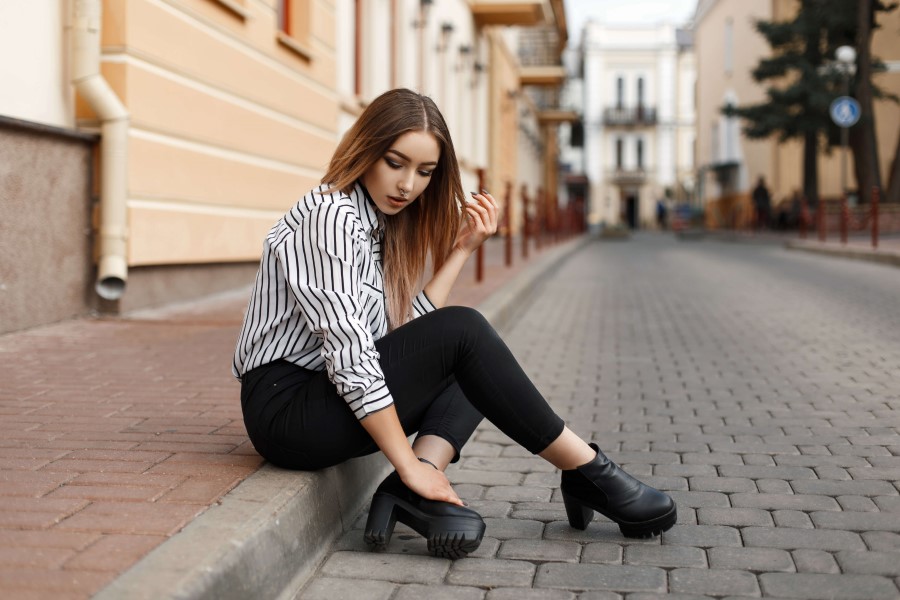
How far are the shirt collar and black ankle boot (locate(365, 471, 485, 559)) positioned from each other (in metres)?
0.69

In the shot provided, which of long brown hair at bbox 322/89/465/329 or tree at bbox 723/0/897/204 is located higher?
tree at bbox 723/0/897/204

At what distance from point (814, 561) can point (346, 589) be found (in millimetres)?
1193

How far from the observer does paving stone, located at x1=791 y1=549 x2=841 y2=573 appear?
2.75 metres

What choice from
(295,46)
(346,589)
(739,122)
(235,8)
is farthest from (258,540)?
(739,122)

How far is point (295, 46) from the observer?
9.91m

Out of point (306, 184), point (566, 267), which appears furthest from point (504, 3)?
point (306, 184)

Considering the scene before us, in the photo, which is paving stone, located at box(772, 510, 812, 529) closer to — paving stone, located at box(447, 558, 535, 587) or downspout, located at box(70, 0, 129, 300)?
paving stone, located at box(447, 558, 535, 587)

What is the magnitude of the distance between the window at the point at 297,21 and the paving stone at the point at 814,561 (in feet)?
26.9

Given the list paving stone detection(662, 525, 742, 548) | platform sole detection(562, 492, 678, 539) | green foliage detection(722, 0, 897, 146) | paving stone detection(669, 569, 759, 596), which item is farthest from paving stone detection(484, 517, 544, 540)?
green foliage detection(722, 0, 897, 146)

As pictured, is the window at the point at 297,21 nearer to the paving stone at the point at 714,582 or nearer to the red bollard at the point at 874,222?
the paving stone at the point at 714,582

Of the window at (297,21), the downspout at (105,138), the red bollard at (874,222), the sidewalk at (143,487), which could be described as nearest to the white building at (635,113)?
the red bollard at (874,222)

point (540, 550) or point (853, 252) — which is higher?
point (853, 252)

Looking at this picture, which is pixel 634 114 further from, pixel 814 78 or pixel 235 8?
pixel 235 8

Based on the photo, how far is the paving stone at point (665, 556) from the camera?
2.85 metres
